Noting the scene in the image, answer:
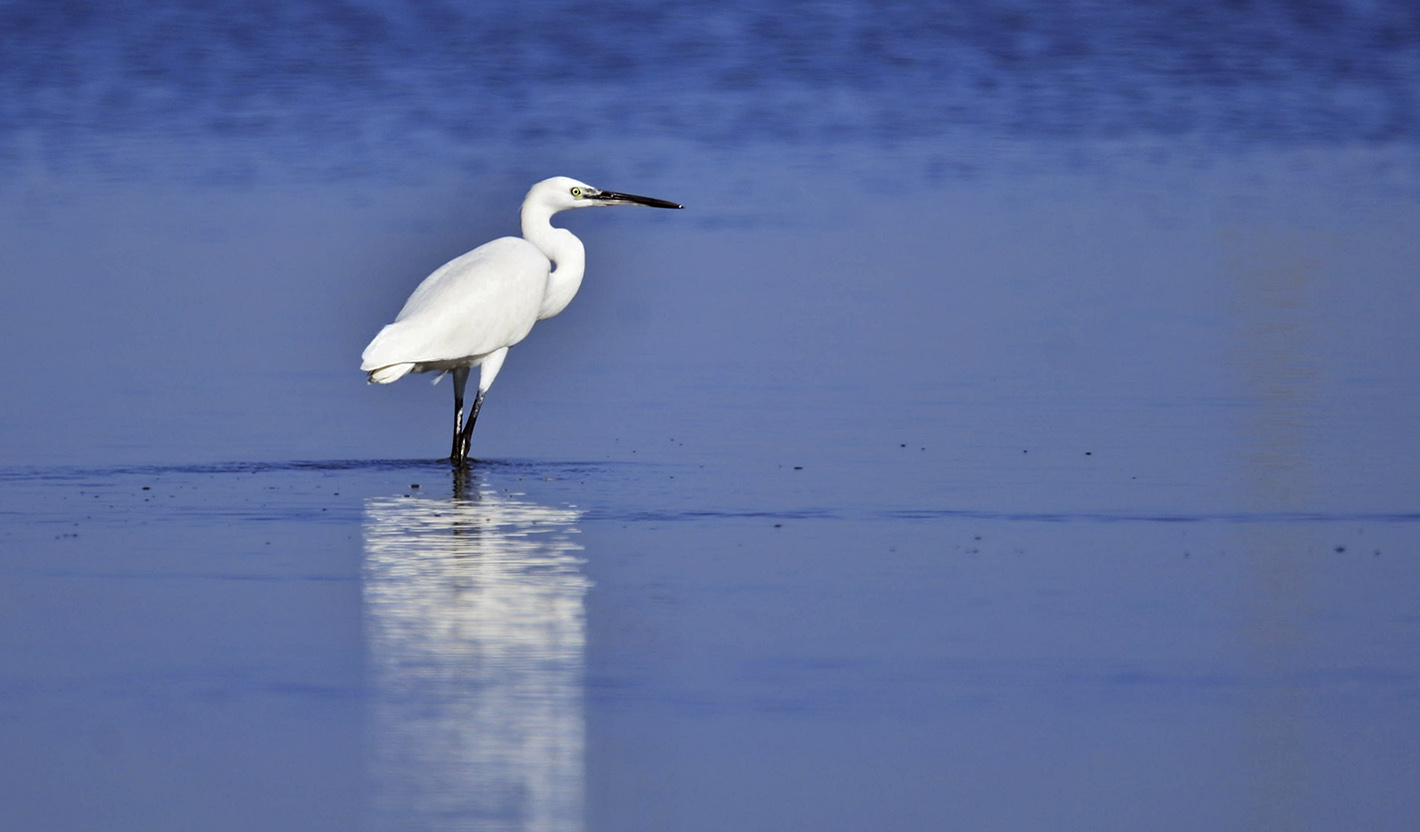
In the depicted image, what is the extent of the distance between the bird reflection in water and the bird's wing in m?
1.98

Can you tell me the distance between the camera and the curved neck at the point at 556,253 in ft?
36.9

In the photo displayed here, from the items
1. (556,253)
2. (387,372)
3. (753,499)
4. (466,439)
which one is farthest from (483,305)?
(753,499)

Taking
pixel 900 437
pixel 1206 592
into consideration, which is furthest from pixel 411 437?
pixel 1206 592

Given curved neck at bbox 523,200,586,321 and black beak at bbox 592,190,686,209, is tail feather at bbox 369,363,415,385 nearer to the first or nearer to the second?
curved neck at bbox 523,200,586,321

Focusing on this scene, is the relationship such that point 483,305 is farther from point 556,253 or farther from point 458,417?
point 556,253

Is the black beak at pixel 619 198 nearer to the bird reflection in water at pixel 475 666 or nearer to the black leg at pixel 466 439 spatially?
the black leg at pixel 466 439

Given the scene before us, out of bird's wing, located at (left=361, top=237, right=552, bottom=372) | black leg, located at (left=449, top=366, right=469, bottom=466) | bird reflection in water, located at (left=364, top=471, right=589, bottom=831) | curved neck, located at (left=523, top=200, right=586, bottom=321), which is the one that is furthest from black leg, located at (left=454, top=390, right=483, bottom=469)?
bird reflection in water, located at (left=364, top=471, right=589, bottom=831)

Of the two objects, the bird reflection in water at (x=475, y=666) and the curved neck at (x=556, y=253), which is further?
the curved neck at (x=556, y=253)

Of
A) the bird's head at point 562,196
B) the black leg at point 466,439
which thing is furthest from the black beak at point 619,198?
the black leg at point 466,439

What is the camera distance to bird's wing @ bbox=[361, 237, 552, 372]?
1004 centimetres

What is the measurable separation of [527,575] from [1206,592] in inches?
77.1

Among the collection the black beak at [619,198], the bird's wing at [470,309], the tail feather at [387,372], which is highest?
the black beak at [619,198]

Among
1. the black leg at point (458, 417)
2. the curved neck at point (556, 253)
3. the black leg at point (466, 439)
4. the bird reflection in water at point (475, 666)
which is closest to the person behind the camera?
the bird reflection in water at point (475, 666)

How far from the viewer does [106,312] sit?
493 inches
